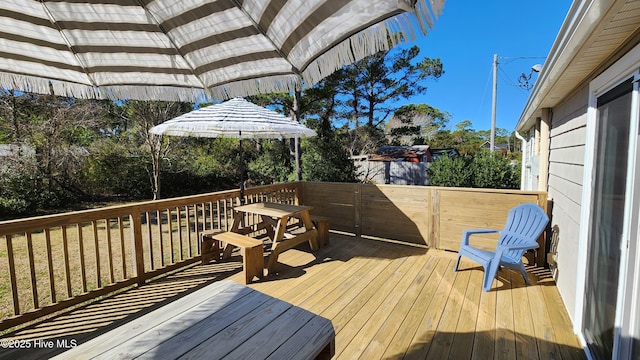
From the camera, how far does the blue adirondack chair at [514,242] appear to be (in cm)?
301

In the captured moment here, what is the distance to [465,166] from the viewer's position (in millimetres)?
6551

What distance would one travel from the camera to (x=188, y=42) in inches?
56.9

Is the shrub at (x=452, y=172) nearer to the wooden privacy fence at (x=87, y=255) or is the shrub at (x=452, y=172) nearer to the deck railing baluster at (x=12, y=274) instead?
the wooden privacy fence at (x=87, y=255)

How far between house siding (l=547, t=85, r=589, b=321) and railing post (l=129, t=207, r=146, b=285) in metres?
4.18

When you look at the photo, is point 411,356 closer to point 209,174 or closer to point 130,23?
point 130,23

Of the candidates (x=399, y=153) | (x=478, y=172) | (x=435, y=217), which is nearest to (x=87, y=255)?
(x=435, y=217)

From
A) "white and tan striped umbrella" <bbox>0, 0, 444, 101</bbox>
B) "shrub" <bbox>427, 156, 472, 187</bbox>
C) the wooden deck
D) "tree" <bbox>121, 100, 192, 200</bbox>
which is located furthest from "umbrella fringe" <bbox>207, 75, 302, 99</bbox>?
"tree" <bbox>121, 100, 192, 200</bbox>

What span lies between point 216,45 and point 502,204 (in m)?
3.90

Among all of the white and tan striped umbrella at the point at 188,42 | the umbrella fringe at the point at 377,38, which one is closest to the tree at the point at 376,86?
the white and tan striped umbrella at the point at 188,42

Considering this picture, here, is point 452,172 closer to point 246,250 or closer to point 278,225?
point 278,225

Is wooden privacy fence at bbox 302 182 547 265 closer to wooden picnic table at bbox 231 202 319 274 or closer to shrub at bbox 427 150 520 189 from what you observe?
wooden picnic table at bbox 231 202 319 274

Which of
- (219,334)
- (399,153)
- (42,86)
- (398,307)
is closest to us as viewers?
(219,334)

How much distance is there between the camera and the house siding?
2467mm

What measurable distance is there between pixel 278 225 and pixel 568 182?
3.10m
